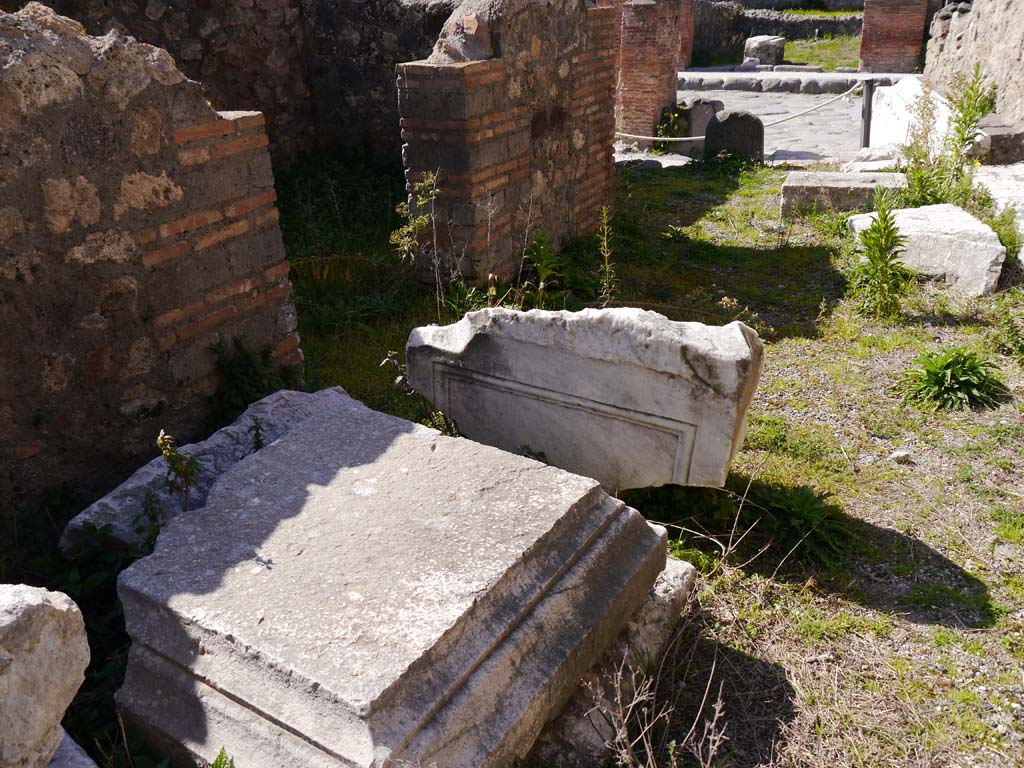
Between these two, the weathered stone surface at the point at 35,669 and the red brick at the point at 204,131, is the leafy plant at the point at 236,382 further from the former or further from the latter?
the weathered stone surface at the point at 35,669

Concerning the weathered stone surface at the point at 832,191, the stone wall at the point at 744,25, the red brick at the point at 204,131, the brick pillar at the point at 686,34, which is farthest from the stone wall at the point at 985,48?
the stone wall at the point at 744,25

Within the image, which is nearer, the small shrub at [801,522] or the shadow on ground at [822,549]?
the shadow on ground at [822,549]

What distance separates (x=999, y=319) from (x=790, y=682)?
11.3 feet

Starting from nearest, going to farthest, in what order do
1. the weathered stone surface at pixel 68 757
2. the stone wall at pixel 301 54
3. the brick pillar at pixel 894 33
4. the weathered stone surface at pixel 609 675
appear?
1. the weathered stone surface at pixel 68 757
2. the weathered stone surface at pixel 609 675
3. the stone wall at pixel 301 54
4. the brick pillar at pixel 894 33

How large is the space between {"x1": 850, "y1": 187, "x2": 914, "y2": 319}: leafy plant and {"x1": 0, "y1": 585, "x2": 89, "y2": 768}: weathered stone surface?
15.7 ft

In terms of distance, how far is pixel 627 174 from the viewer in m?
9.09

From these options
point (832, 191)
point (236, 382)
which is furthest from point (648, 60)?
point (236, 382)

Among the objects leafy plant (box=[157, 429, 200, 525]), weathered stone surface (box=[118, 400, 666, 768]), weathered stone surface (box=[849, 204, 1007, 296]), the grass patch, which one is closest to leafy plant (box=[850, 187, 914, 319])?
weathered stone surface (box=[849, 204, 1007, 296])

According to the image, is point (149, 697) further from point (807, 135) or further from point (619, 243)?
point (807, 135)

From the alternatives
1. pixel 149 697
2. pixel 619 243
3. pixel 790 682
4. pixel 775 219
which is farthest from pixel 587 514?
pixel 775 219

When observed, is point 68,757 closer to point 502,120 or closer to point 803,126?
point 502,120

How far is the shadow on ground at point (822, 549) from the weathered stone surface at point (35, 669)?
2.11 m

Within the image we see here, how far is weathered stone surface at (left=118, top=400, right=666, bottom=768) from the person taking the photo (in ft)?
6.42

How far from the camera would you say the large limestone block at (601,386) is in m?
3.02
